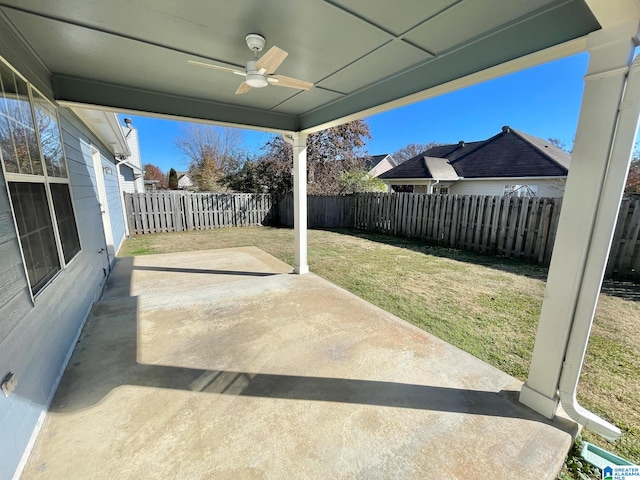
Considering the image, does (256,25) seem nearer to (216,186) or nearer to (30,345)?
(30,345)

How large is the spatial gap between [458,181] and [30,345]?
1400cm

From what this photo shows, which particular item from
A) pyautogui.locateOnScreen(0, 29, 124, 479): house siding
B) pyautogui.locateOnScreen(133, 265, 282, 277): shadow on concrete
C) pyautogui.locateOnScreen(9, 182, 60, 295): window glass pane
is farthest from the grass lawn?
pyautogui.locateOnScreen(9, 182, 60, 295): window glass pane

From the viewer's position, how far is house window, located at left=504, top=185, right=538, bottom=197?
10461 millimetres

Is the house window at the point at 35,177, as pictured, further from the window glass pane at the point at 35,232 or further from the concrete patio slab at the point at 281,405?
the concrete patio slab at the point at 281,405

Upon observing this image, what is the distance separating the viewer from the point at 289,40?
2.19 m

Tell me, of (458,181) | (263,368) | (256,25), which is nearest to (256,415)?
(263,368)

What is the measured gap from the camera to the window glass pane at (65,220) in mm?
2568

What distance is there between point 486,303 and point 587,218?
2.45 m

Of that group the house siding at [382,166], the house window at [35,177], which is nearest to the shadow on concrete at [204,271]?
the house window at [35,177]

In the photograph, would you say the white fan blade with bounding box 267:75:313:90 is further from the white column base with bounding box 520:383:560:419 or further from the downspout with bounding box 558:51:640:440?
the white column base with bounding box 520:383:560:419

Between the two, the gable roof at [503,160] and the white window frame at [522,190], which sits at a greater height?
the gable roof at [503,160]

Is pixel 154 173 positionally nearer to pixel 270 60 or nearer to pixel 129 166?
pixel 129 166

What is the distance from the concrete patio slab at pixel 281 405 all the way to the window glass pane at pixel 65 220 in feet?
2.79

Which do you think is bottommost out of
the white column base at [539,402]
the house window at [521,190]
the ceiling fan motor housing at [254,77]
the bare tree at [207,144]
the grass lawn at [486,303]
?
the grass lawn at [486,303]
